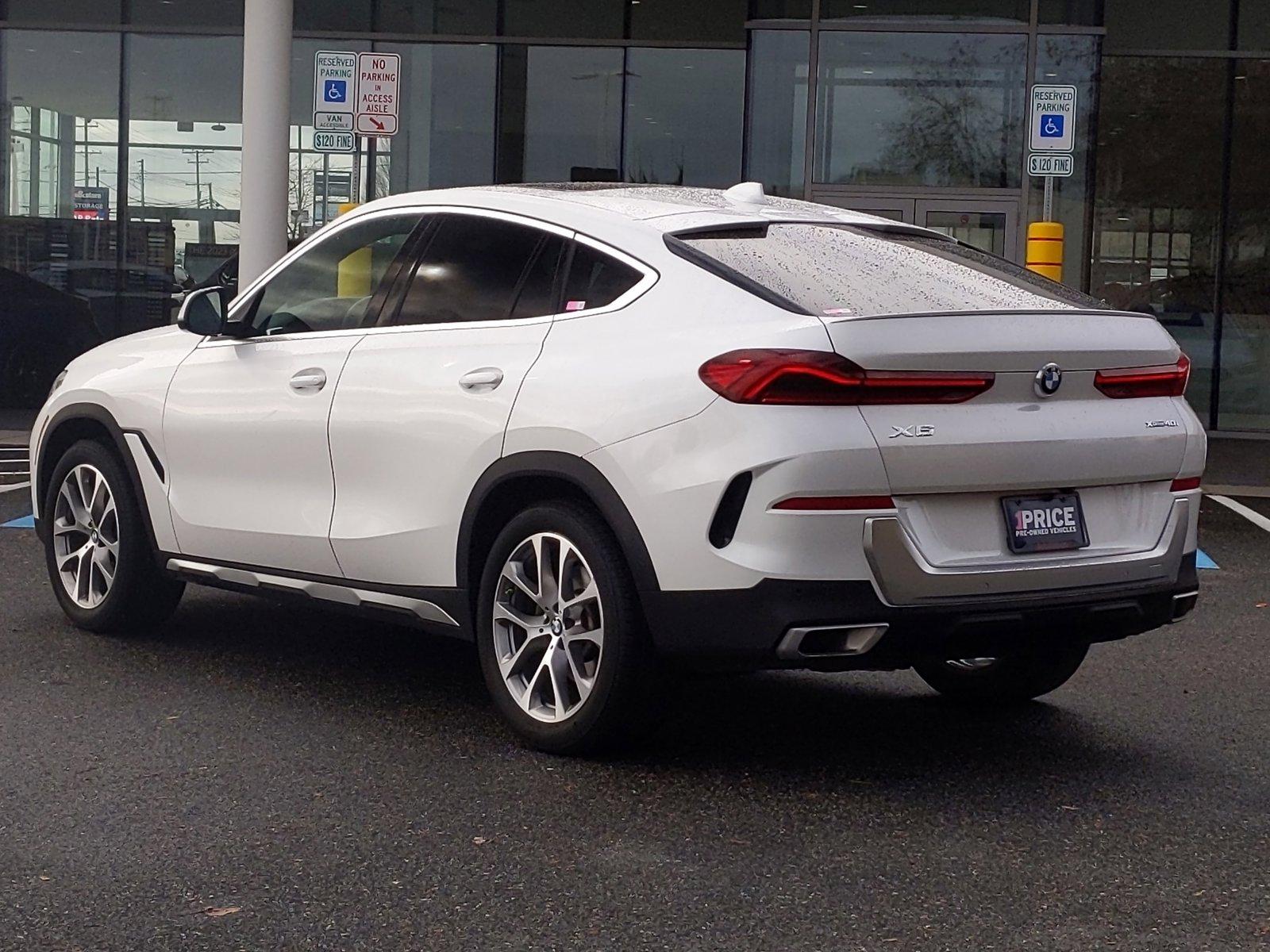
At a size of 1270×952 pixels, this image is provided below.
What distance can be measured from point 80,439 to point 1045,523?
13.2ft

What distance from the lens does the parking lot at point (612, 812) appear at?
394 centimetres

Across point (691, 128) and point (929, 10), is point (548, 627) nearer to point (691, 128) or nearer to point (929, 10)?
point (929, 10)

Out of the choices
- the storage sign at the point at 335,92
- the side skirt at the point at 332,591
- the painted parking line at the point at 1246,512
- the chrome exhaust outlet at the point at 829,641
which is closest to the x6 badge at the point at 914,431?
the chrome exhaust outlet at the point at 829,641

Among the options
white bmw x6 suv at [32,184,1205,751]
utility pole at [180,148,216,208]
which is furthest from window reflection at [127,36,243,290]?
white bmw x6 suv at [32,184,1205,751]

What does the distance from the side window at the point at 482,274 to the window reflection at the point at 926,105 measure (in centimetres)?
1382

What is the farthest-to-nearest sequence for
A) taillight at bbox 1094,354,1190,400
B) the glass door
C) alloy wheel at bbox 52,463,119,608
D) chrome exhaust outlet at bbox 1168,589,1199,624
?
the glass door
alloy wheel at bbox 52,463,119,608
chrome exhaust outlet at bbox 1168,589,1199,624
taillight at bbox 1094,354,1190,400

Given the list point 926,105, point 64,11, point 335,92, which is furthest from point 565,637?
point 64,11

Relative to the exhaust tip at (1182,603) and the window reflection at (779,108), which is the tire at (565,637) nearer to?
the exhaust tip at (1182,603)

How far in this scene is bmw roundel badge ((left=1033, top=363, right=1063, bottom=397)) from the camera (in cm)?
501

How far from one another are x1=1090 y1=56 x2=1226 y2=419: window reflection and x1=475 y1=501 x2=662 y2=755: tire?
14784 millimetres

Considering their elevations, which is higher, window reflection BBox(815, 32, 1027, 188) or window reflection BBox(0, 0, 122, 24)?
window reflection BBox(0, 0, 122, 24)

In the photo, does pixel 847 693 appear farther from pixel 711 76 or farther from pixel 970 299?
pixel 711 76

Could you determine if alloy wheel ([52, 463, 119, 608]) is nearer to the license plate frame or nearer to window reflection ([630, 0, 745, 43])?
the license plate frame

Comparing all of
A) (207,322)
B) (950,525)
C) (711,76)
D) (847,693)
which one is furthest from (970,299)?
(711,76)
